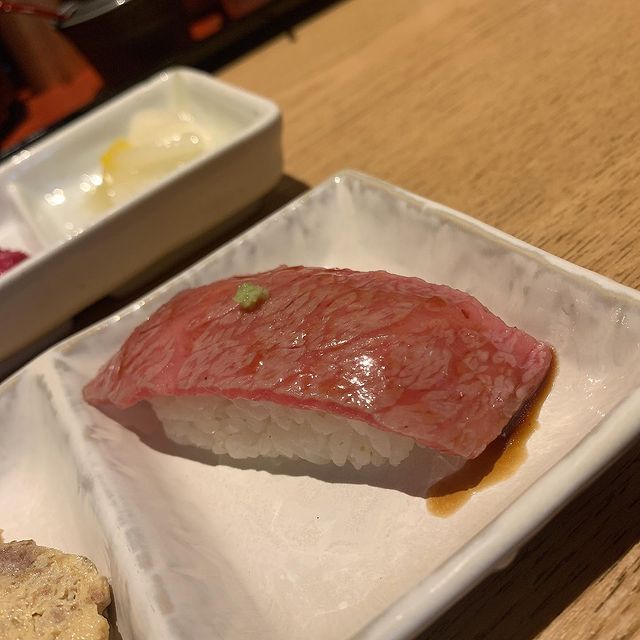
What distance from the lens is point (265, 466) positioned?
137cm

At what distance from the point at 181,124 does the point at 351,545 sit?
1.71 m

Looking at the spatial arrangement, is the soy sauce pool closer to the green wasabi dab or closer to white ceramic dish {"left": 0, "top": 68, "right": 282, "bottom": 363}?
the green wasabi dab

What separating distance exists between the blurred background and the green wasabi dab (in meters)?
1.57

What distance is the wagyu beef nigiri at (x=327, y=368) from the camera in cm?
114

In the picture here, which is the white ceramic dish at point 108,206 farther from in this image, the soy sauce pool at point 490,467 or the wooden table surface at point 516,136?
the soy sauce pool at point 490,467

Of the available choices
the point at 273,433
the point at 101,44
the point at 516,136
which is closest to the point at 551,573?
the point at 273,433

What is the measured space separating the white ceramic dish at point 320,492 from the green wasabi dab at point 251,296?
0.34 m

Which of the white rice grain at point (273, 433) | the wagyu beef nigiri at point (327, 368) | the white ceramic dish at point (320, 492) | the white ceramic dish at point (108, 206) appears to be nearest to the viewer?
the white ceramic dish at point (320, 492)

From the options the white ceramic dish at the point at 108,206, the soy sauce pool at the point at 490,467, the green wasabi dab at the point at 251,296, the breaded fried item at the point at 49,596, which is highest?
the white ceramic dish at the point at 108,206

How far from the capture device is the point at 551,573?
3.33 ft

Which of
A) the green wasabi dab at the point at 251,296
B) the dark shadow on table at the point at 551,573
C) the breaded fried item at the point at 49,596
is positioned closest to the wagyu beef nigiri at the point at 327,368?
the green wasabi dab at the point at 251,296

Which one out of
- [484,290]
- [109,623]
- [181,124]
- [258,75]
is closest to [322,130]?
[181,124]

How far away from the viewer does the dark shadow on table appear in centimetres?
99

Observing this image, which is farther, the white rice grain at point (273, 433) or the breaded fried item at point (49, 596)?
the white rice grain at point (273, 433)
